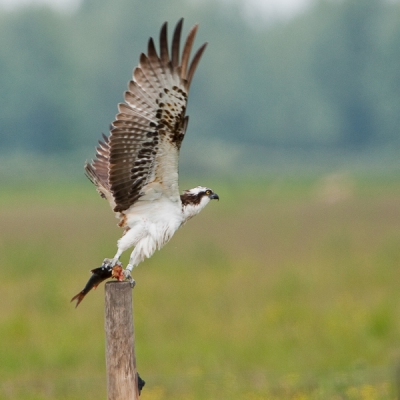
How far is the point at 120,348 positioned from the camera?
5.30 meters

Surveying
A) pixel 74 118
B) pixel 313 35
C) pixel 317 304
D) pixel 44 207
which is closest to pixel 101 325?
pixel 317 304

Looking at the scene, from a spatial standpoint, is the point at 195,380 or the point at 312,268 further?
the point at 312,268

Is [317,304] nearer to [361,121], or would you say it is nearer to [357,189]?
[357,189]

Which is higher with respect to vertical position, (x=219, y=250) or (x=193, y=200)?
(x=219, y=250)

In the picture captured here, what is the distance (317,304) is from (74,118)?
61.9m

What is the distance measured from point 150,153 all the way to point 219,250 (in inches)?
496

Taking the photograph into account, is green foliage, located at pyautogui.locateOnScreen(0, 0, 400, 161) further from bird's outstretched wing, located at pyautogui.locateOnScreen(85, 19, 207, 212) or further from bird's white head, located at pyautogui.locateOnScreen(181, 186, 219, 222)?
bird's outstretched wing, located at pyautogui.locateOnScreen(85, 19, 207, 212)

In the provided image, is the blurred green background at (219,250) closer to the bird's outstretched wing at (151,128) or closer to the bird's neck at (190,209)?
the bird's neck at (190,209)

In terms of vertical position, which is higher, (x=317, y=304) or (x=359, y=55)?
(x=359, y=55)

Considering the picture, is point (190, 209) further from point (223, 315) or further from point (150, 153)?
point (223, 315)

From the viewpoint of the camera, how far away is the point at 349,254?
1847 centimetres

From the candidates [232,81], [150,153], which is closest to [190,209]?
[150,153]

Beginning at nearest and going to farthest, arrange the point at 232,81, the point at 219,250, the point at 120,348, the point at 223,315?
the point at 120,348 < the point at 223,315 < the point at 219,250 < the point at 232,81

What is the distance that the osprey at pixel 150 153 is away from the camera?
234 inches
